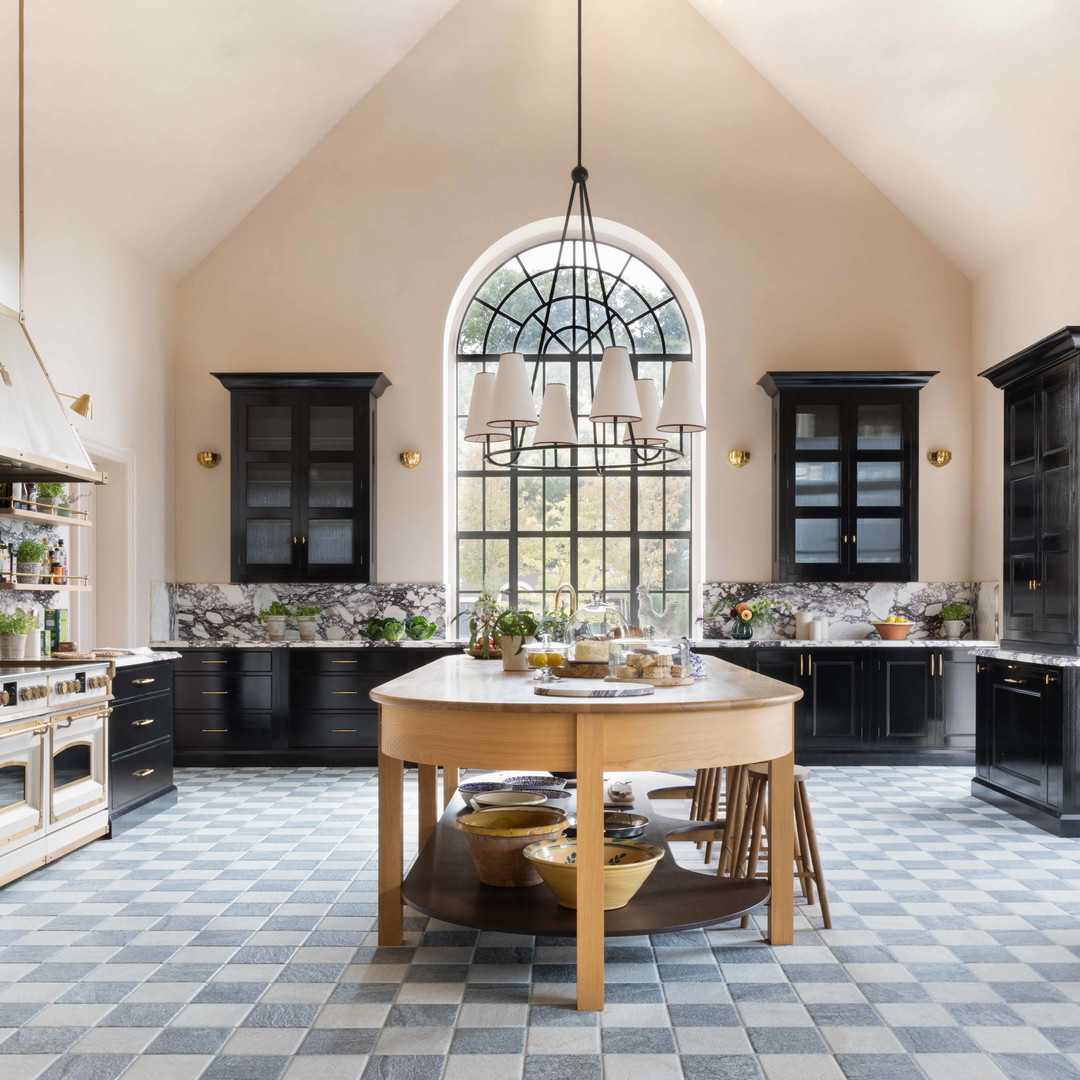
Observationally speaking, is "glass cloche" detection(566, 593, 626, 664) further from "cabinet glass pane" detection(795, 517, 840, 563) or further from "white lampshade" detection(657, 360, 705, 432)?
"cabinet glass pane" detection(795, 517, 840, 563)

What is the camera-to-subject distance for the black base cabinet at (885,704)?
23.2ft

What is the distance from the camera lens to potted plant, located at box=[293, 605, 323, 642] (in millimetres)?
7418

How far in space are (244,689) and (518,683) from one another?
394 centimetres

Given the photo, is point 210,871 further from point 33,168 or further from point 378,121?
point 378,121

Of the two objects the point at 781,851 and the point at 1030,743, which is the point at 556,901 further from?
the point at 1030,743

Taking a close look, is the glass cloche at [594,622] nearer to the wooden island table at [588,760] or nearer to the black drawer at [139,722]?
the wooden island table at [588,760]

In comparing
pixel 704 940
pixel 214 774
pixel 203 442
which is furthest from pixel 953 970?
pixel 203 442

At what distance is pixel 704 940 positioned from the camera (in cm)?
357

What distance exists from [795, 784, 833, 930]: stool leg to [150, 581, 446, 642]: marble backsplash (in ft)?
13.8

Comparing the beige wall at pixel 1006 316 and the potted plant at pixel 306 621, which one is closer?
the beige wall at pixel 1006 316

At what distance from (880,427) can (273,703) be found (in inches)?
186

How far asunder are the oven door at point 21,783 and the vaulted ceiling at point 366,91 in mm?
3146

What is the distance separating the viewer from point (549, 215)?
7812mm

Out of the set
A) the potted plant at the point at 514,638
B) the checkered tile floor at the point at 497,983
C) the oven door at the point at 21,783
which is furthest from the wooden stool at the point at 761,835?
the oven door at the point at 21,783
